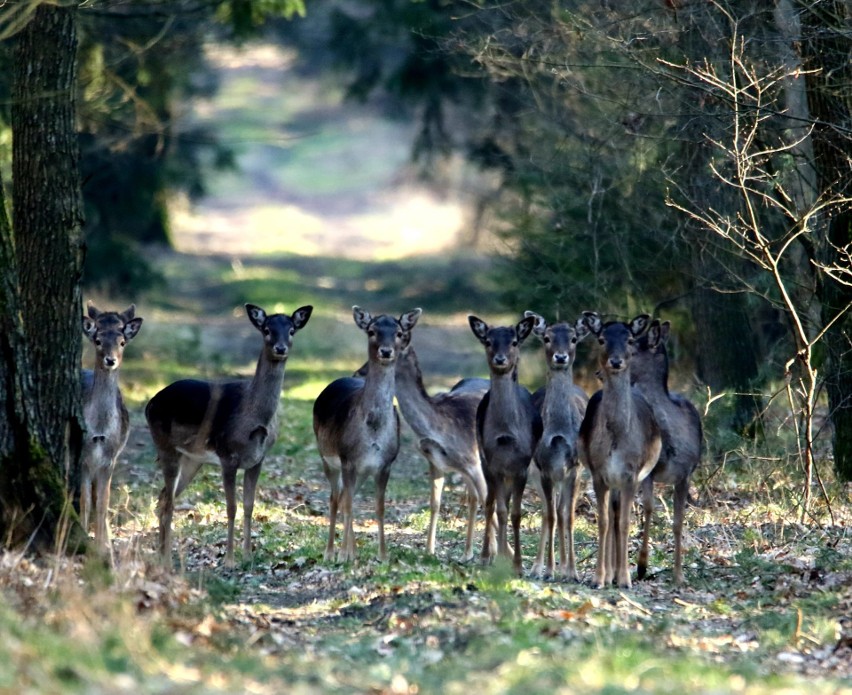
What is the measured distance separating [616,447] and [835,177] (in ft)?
13.3

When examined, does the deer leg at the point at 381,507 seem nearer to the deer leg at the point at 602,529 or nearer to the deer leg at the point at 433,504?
the deer leg at the point at 433,504

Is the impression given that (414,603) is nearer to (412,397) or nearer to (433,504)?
(433,504)

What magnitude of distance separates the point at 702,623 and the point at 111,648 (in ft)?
15.2

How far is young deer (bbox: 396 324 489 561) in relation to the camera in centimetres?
1399

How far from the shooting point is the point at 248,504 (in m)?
13.7

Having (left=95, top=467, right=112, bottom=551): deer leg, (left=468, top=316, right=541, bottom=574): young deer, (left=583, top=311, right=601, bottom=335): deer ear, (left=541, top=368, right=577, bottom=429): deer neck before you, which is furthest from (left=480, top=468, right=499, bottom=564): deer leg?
(left=95, top=467, right=112, bottom=551): deer leg

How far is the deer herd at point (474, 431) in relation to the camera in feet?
40.6

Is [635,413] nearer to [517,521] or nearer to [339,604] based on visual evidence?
[517,521]

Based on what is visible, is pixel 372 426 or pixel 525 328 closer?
pixel 525 328

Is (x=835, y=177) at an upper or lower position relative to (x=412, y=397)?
upper

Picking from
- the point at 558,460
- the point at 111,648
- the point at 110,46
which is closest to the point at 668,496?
the point at 558,460

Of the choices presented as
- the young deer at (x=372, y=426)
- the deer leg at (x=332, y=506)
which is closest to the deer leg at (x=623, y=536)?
the young deer at (x=372, y=426)

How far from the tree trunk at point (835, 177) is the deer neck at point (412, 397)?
388 cm

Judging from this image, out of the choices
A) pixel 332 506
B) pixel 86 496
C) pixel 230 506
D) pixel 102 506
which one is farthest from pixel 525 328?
pixel 86 496
